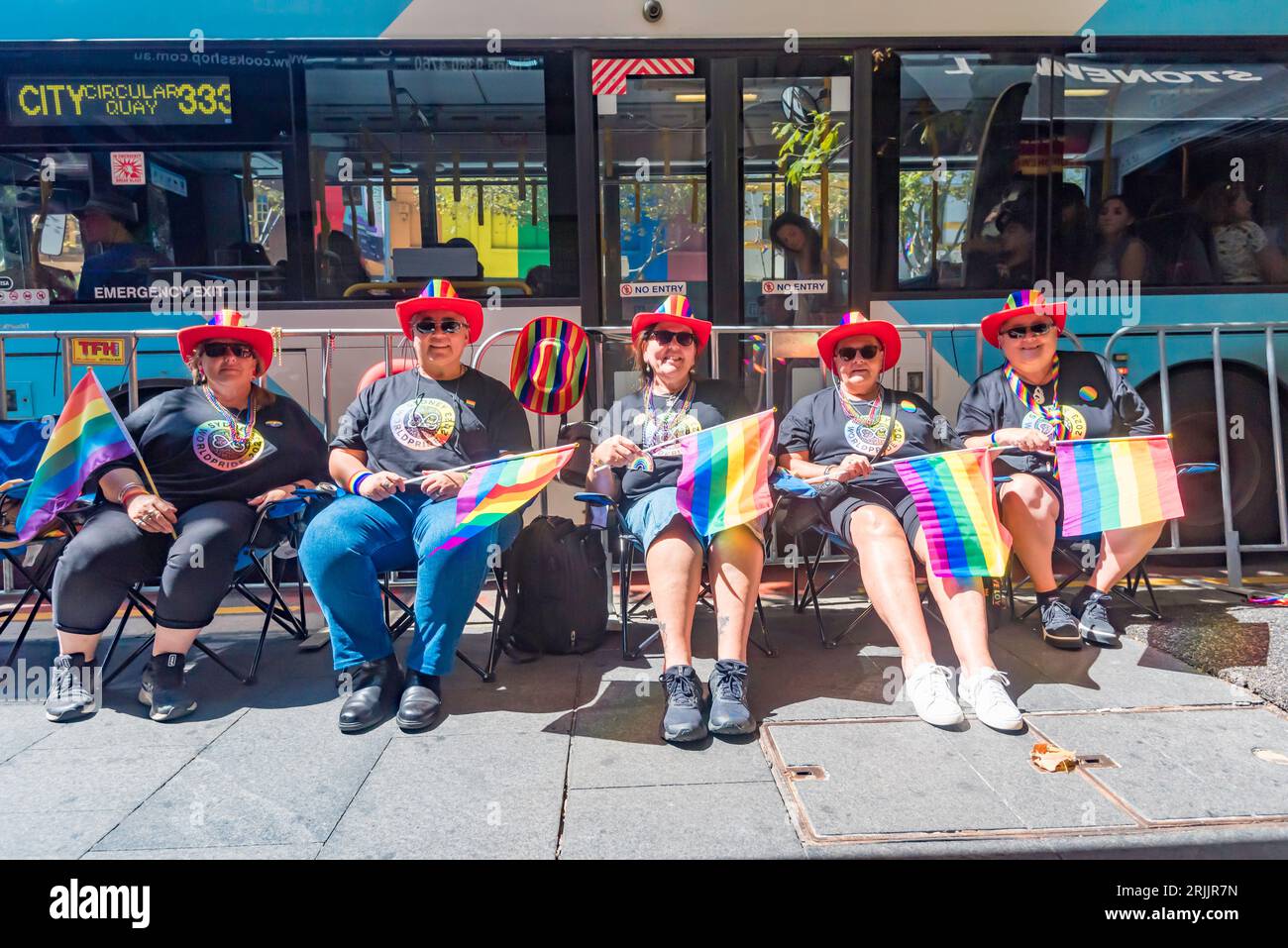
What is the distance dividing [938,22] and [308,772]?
515cm

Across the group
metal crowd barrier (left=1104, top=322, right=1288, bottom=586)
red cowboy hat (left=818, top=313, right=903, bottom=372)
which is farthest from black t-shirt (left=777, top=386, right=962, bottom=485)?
metal crowd barrier (left=1104, top=322, right=1288, bottom=586)

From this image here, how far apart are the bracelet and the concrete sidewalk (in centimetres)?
92

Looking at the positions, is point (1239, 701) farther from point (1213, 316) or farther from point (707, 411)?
point (1213, 316)

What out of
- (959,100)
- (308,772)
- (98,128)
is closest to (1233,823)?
(308,772)

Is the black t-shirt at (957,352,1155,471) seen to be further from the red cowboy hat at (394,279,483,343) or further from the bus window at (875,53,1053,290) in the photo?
the red cowboy hat at (394,279,483,343)

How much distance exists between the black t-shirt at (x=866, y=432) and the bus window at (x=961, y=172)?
1.49 meters

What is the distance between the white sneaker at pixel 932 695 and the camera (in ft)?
9.81

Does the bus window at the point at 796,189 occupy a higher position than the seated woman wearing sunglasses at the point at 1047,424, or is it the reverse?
the bus window at the point at 796,189

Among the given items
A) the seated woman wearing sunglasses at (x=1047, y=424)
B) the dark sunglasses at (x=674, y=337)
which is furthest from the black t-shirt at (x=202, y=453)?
the seated woman wearing sunglasses at (x=1047, y=424)

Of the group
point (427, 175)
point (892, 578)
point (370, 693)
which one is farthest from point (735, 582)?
point (427, 175)

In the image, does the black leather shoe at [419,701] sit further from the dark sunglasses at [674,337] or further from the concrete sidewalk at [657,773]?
the dark sunglasses at [674,337]

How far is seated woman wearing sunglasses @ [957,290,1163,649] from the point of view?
3.84m

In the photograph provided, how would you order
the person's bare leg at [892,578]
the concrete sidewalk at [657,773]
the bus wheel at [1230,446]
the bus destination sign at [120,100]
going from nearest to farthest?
the concrete sidewalk at [657,773]
the person's bare leg at [892,578]
the bus destination sign at [120,100]
the bus wheel at [1230,446]

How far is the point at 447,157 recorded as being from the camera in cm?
473
